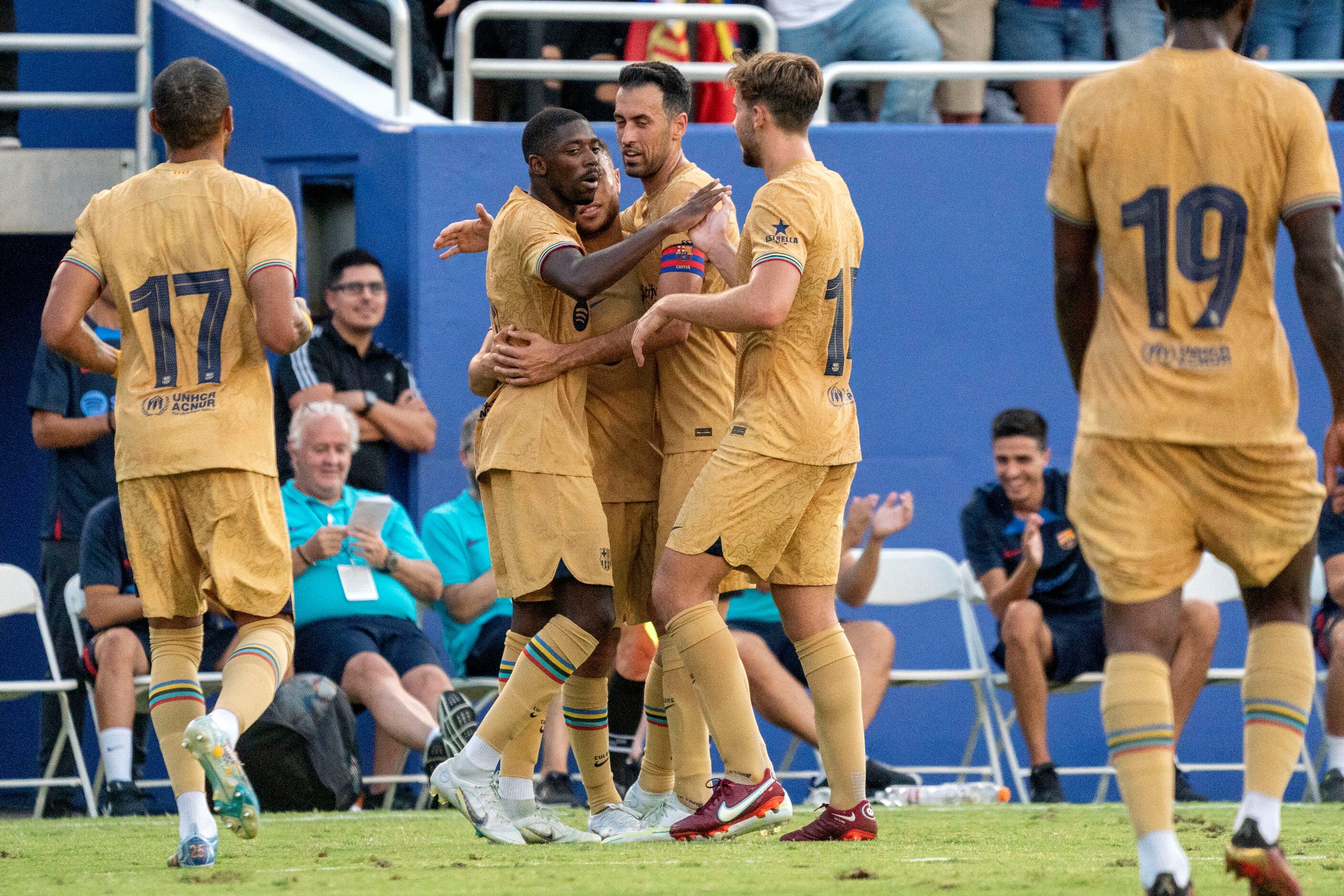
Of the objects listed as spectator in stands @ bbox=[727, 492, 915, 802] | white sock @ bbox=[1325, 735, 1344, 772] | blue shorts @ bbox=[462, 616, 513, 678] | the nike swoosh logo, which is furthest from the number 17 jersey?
blue shorts @ bbox=[462, 616, 513, 678]

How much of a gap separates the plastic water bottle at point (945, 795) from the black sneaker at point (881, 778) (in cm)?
5

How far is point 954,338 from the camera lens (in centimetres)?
942

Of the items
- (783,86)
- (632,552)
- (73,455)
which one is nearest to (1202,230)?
(783,86)

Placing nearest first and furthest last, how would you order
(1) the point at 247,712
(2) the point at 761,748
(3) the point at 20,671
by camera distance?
(1) the point at 247,712 → (2) the point at 761,748 → (3) the point at 20,671

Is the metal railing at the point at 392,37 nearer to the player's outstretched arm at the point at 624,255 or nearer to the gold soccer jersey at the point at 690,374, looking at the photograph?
the gold soccer jersey at the point at 690,374

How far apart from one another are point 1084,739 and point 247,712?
5493 millimetres

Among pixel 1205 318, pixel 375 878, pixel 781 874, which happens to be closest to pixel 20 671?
pixel 375 878

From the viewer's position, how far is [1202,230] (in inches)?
152

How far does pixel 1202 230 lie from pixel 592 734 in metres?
2.91

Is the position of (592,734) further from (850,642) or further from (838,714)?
Result: (850,642)

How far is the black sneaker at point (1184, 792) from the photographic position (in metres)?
8.02

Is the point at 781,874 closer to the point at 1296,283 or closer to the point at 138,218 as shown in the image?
the point at 1296,283

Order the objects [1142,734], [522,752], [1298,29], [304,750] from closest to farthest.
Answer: [1142,734]
[522,752]
[304,750]
[1298,29]

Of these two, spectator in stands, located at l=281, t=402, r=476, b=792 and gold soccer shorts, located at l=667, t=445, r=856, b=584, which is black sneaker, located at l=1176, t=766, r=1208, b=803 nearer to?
spectator in stands, located at l=281, t=402, r=476, b=792
